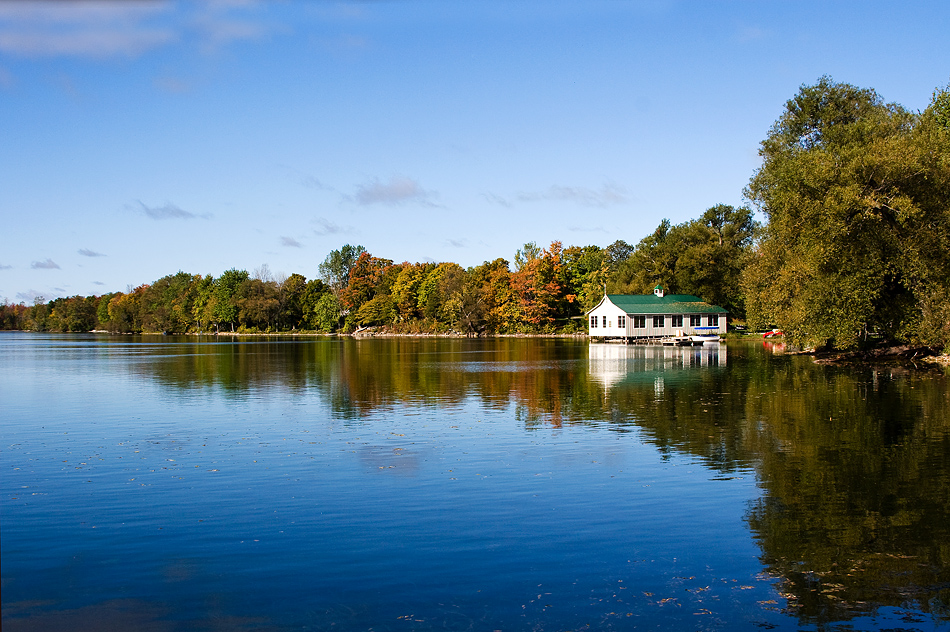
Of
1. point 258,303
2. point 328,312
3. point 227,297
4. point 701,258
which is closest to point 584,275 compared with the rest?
point 701,258

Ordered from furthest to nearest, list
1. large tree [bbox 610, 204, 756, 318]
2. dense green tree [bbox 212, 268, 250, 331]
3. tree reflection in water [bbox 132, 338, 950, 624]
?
dense green tree [bbox 212, 268, 250, 331], large tree [bbox 610, 204, 756, 318], tree reflection in water [bbox 132, 338, 950, 624]

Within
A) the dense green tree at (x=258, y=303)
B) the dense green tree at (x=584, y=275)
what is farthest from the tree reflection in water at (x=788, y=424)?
the dense green tree at (x=258, y=303)

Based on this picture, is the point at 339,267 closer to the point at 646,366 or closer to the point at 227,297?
the point at 227,297

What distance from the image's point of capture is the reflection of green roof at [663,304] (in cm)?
9316

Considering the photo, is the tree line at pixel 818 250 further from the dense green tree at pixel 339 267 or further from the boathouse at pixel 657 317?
the dense green tree at pixel 339 267

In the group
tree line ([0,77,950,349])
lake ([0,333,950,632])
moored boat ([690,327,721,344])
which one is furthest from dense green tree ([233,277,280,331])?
lake ([0,333,950,632])

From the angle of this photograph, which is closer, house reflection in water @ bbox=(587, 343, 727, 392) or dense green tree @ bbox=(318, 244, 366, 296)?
house reflection in water @ bbox=(587, 343, 727, 392)

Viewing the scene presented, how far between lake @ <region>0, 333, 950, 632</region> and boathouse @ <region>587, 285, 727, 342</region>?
207 feet

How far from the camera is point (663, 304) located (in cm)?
9419

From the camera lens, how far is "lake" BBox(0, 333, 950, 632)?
31.3 ft

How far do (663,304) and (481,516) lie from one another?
84.1 meters

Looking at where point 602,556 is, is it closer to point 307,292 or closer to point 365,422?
point 365,422

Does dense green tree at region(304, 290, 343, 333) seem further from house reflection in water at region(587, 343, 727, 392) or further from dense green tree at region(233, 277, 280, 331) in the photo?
house reflection in water at region(587, 343, 727, 392)

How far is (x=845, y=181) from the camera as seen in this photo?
4128 centimetres
